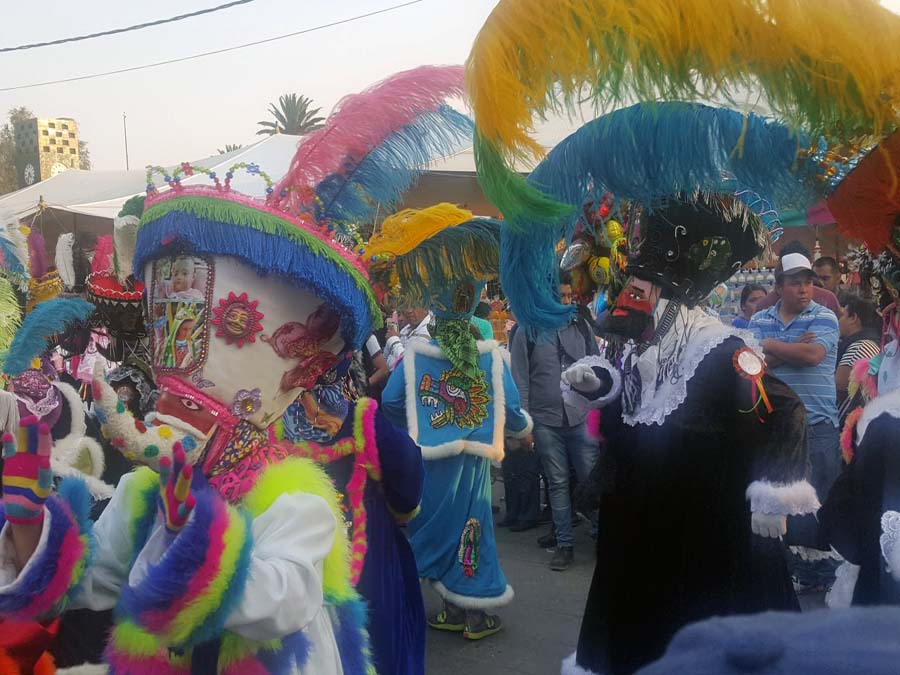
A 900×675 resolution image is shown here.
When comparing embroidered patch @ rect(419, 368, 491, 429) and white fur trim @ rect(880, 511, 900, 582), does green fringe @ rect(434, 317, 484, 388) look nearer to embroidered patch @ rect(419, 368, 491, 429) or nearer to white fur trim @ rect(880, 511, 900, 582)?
embroidered patch @ rect(419, 368, 491, 429)

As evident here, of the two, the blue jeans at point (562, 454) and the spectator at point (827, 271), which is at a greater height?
the spectator at point (827, 271)

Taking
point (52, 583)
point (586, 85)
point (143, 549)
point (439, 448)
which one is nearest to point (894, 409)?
point (586, 85)

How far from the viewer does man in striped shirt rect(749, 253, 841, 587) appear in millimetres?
5148

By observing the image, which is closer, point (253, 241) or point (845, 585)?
point (253, 241)

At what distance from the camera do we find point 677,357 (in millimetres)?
3113

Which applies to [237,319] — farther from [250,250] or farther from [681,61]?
[681,61]

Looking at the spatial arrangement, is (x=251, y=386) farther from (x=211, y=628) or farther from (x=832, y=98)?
(x=832, y=98)

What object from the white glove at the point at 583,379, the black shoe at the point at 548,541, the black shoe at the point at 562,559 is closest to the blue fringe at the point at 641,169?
the white glove at the point at 583,379

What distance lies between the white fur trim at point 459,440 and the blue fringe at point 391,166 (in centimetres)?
206

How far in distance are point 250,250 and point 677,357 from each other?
5.55 ft

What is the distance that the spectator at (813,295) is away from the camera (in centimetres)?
534

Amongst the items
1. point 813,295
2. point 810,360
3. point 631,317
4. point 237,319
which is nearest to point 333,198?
point 237,319

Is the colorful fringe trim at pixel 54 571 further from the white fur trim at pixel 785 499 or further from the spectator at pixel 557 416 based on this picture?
the spectator at pixel 557 416

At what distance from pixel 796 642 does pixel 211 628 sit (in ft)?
4.24
